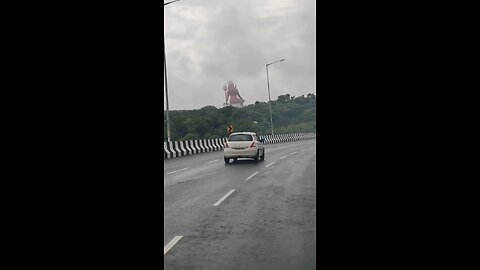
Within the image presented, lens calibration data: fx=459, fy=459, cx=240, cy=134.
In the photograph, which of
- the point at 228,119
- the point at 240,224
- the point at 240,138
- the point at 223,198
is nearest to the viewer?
the point at 240,224

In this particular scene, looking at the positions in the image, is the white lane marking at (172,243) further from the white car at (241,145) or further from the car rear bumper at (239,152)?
the car rear bumper at (239,152)

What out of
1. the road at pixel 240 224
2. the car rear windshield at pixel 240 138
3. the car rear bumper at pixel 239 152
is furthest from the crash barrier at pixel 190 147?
the road at pixel 240 224

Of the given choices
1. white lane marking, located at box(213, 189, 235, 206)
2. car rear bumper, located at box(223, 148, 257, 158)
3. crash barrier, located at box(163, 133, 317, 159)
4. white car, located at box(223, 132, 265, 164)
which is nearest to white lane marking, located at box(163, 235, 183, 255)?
white lane marking, located at box(213, 189, 235, 206)

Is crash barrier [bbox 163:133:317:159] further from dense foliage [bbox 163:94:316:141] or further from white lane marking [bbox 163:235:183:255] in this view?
white lane marking [bbox 163:235:183:255]

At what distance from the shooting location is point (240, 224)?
7824 millimetres

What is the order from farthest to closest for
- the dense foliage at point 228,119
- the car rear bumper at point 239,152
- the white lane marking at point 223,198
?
1. the dense foliage at point 228,119
2. the car rear bumper at point 239,152
3. the white lane marking at point 223,198

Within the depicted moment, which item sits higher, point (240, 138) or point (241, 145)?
point (240, 138)

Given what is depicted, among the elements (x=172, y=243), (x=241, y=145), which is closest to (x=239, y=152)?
(x=241, y=145)

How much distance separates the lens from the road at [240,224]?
5.59m

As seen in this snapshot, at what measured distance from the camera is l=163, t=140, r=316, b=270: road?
5.59 meters

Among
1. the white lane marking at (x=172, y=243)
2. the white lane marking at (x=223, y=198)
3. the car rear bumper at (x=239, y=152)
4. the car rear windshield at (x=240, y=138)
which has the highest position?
the car rear windshield at (x=240, y=138)

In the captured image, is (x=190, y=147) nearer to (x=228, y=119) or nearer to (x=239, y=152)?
(x=239, y=152)
